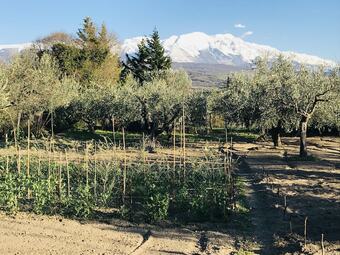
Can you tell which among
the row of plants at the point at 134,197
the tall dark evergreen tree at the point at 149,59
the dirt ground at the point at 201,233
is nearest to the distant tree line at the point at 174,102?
the row of plants at the point at 134,197

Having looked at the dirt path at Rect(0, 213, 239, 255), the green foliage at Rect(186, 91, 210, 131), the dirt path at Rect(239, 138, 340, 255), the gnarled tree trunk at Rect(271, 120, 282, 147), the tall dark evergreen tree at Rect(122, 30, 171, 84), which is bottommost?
the dirt path at Rect(0, 213, 239, 255)

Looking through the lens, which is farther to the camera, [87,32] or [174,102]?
[87,32]

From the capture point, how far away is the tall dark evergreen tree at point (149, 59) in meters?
50.6

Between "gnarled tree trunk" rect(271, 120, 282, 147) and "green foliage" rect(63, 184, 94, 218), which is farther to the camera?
"gnarled tree trunk" rect(271, 120, 282, 147)

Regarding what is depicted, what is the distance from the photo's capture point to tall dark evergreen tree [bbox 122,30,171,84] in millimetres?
50562

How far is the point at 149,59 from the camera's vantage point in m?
50.8

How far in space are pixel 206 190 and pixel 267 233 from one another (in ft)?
6.83

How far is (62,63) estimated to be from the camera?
4100cm

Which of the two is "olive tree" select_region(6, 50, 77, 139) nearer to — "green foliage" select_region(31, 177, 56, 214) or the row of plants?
the row of plants

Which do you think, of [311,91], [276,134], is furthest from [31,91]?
[311,91]

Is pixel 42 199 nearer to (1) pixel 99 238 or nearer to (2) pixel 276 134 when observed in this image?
(1) pixel 99 238

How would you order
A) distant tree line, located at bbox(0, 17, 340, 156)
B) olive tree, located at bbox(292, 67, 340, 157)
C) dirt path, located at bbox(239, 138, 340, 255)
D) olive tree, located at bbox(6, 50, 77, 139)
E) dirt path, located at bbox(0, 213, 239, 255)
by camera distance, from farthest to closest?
olive tree, located at bbox(6, 50, 77, 139)
distant tree line, located at bbox(0, 17, 340, 156)
olive tree, located at bbox(292, 67, 340, 157)
dirt path, located at bbox(239, 138, 340, 255)
dirt path, located at bbox(0, 213, 239, 255)

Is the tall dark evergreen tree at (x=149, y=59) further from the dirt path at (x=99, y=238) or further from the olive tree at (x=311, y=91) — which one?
the dirt path at (x=99, y=238)

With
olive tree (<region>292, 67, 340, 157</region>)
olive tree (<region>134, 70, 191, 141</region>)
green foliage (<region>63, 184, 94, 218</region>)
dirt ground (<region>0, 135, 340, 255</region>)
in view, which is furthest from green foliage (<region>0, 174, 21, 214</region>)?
olive tree (<region>134, 70, 191, 141</region>)
